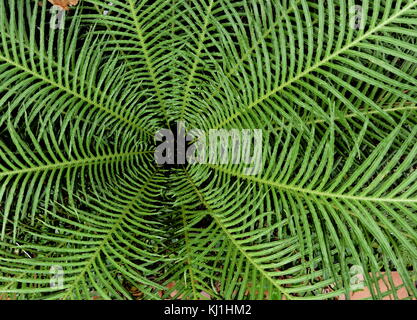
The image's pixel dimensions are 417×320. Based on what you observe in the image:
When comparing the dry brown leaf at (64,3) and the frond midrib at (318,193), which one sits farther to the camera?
the dry brown leaf at (64,3)

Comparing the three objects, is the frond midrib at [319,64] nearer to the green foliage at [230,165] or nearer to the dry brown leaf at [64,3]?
the green foliage at [230,165]

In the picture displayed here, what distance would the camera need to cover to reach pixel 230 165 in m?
0.85

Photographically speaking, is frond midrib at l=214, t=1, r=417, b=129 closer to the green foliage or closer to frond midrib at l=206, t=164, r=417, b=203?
the green foliage

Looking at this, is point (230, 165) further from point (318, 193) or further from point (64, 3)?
point (64, 3)

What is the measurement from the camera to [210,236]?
0.73 metres

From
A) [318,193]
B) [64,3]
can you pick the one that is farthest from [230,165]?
[64,3]

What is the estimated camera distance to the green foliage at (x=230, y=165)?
0.63 m

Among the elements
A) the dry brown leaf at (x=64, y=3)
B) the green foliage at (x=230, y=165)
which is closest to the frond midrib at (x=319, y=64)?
the green foliage at (x=230, y=165)

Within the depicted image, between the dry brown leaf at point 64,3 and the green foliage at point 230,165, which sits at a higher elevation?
the dry brown leaf at point 64,3

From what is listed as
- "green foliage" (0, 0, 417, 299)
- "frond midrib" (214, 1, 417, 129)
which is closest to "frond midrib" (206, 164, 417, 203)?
"green foliage" (0, 0, 417, 299)

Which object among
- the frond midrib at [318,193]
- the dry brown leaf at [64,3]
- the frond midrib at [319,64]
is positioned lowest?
the frond midrib at [318,193]

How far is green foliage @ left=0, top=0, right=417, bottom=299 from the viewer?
2.06 feet
